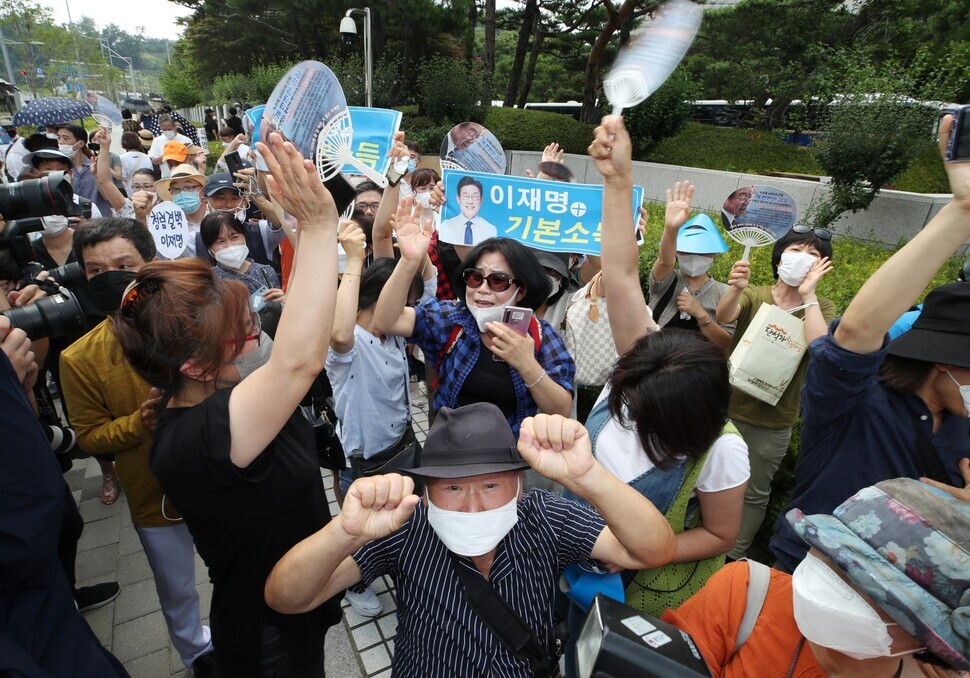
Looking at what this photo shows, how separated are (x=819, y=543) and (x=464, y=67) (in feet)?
57.0

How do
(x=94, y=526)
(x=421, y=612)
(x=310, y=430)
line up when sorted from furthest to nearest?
(x=94, y=526), (x=310, y=430), (x=421, y=612)

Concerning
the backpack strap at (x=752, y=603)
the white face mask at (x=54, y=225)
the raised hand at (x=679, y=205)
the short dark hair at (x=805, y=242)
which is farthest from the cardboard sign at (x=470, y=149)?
the backpack strap at (x=752, y=603)

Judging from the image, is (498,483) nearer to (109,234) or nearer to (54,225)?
(109,234)

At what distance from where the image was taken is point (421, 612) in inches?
61.9

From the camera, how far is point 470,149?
445 centimetres

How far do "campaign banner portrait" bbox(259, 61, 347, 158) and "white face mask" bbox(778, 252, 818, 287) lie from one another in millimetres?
2608

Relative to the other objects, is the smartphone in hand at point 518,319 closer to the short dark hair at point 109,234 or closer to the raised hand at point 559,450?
the raised hand at point 559,450

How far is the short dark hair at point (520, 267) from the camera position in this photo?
2.57 m

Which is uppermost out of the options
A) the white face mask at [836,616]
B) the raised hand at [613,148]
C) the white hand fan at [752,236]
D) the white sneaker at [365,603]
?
the raised hand at [613,148]

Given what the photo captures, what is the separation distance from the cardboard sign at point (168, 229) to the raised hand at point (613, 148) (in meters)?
3.47

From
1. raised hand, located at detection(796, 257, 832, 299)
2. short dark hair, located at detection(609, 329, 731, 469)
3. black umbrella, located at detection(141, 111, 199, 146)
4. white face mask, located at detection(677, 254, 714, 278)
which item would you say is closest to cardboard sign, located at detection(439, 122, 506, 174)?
white face mask, located at detection(677, 254, 714, 278)

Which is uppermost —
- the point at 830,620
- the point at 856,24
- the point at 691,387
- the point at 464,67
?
the point at 856,24

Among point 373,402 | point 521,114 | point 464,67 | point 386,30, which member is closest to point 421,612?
point 373,402

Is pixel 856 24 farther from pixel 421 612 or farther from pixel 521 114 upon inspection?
pixel 421 612
